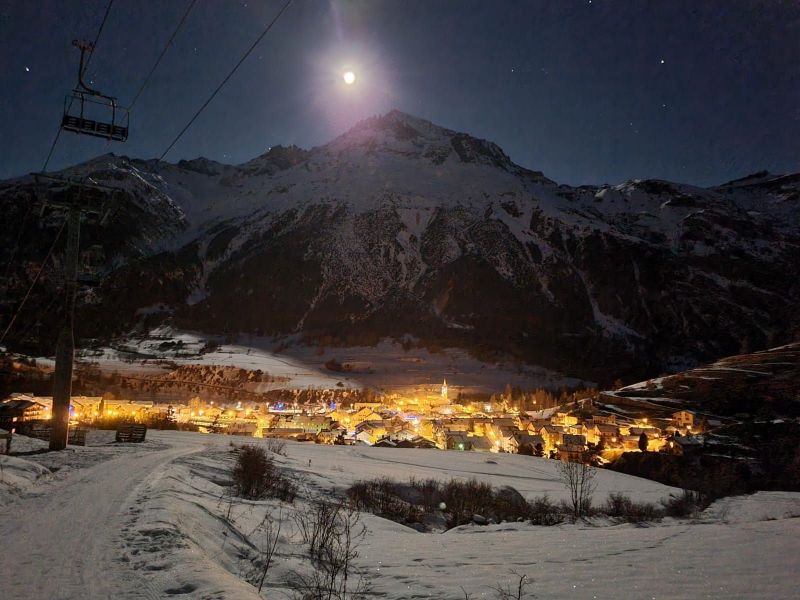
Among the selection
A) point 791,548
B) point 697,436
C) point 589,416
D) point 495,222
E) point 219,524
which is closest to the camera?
point 791,548

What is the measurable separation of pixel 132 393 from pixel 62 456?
247ft

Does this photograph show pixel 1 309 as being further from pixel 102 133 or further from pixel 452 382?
pixel 102 133

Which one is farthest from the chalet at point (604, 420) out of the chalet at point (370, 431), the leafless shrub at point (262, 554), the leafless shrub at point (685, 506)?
the leafless shrub at point (262, 554)

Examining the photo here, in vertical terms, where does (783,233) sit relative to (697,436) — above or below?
above

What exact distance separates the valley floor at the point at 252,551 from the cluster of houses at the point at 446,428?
26.8 metres

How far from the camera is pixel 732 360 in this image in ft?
205

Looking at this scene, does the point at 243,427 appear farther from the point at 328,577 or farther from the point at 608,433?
the point at 328,577

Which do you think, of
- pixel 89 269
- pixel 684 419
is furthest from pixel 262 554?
pixel 684 419

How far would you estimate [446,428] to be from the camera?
59.4m

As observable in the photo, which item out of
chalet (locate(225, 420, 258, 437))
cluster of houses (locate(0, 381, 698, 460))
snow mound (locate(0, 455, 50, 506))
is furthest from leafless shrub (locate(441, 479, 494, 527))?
chalet (locate(225, 420, 258, 437))

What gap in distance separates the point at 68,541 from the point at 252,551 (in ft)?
8.28

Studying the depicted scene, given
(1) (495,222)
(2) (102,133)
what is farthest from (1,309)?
(1) (495,222)

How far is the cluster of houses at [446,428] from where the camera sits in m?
43.6

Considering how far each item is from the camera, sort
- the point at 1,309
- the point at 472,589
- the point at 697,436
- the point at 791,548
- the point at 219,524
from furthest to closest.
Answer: the point at 1,309
the point at 697,436
the point at 219,524
the point at 791,548
the point at 472,589
